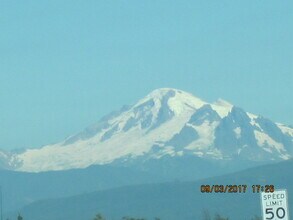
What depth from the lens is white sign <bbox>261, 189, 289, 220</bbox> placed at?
1941cm

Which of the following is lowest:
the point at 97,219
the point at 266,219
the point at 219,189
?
the point at 266,219

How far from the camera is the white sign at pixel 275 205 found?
1941 cm

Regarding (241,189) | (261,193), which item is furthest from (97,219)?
(261,193)

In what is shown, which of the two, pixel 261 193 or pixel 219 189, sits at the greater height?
pixel 219 189

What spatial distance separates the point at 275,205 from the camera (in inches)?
780

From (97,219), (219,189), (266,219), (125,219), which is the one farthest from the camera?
(125,219)

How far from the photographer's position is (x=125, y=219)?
15262 centimetres

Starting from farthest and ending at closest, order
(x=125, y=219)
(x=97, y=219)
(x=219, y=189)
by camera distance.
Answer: (x=125, y=219) → (x=97, y=219) → (x=219, y=189)

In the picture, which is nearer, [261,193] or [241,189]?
[261,193]

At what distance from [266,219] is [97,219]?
104m

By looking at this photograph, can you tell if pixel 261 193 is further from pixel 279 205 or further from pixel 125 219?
pixel 125 219

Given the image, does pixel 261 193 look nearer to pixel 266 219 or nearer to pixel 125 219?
pixel 266 219

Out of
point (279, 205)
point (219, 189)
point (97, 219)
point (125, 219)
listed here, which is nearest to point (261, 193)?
point (279, 205)

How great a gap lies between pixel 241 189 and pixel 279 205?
27.8 feet
